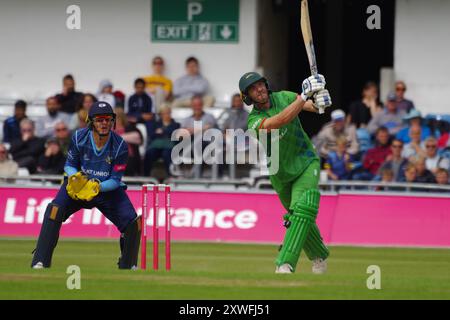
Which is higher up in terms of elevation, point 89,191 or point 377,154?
point 89,191

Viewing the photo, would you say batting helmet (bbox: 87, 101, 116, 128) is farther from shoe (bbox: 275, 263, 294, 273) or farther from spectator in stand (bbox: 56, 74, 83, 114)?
spectator in stand (bbox: 56, 74, 83, 114)

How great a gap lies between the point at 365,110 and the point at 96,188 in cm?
953

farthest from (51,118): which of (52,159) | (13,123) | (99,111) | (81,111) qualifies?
(99,111)

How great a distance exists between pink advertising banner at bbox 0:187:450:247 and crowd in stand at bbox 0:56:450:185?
1340 millimetres

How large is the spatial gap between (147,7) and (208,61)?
4.95 feet

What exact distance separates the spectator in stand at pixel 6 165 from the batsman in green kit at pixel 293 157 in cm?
847

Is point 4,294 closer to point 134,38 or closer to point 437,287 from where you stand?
point 437,287

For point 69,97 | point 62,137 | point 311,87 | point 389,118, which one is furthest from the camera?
point 69,97

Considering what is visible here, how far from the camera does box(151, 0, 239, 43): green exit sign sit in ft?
79.0

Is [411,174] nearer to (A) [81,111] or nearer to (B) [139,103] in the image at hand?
(B) [139,103]

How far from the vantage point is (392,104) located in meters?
21.9

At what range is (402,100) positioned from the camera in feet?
72.5

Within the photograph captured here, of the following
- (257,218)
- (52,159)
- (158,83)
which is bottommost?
(257,218)

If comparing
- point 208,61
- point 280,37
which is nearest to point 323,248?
point 208,61
